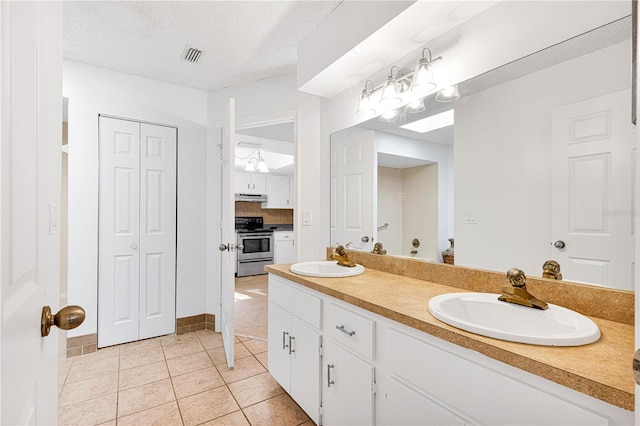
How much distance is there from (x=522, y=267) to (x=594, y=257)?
23 cm

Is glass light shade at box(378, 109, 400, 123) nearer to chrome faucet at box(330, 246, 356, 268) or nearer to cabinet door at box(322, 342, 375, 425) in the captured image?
chrome faucet at box(330, 246, 356, 268)

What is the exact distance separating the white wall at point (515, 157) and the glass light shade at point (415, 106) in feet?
0.72

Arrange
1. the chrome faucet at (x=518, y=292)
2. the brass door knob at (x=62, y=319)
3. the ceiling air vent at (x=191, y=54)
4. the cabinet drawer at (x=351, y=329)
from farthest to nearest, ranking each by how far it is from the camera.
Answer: the ceiling air vent at (x=191, y=54), the cabinet drawer at (x=351, y=329), the chrome faucet at (x=518, y=292), the brass door knob at (x=62, y=319)

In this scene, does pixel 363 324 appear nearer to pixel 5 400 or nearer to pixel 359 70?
pixel 5 400

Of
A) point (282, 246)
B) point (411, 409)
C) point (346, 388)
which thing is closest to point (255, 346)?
point (346, 388)

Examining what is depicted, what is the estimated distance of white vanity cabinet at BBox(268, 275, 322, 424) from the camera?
59.5 inches

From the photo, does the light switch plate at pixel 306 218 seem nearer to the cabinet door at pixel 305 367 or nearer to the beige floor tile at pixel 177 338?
the cabinet door at pixel 305 367

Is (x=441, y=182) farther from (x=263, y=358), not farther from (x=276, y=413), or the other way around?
(x=263, y=358)

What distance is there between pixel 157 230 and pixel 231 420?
183cm

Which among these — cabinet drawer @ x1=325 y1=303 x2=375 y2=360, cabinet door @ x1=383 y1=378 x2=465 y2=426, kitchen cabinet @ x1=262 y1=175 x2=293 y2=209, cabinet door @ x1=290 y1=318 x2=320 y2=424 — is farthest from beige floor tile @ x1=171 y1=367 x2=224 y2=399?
kitchen cabinet @ x1=262 y1=175 x2=293 y2=209

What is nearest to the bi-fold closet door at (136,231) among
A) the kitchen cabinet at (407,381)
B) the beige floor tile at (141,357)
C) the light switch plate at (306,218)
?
the beige floor tile at (141,357)

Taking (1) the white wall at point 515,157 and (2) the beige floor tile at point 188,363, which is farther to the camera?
(2) the beige floor tile at point 188,363

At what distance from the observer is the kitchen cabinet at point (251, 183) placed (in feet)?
19.3

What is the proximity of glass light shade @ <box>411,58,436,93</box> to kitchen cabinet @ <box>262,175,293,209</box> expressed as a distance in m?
4.91
